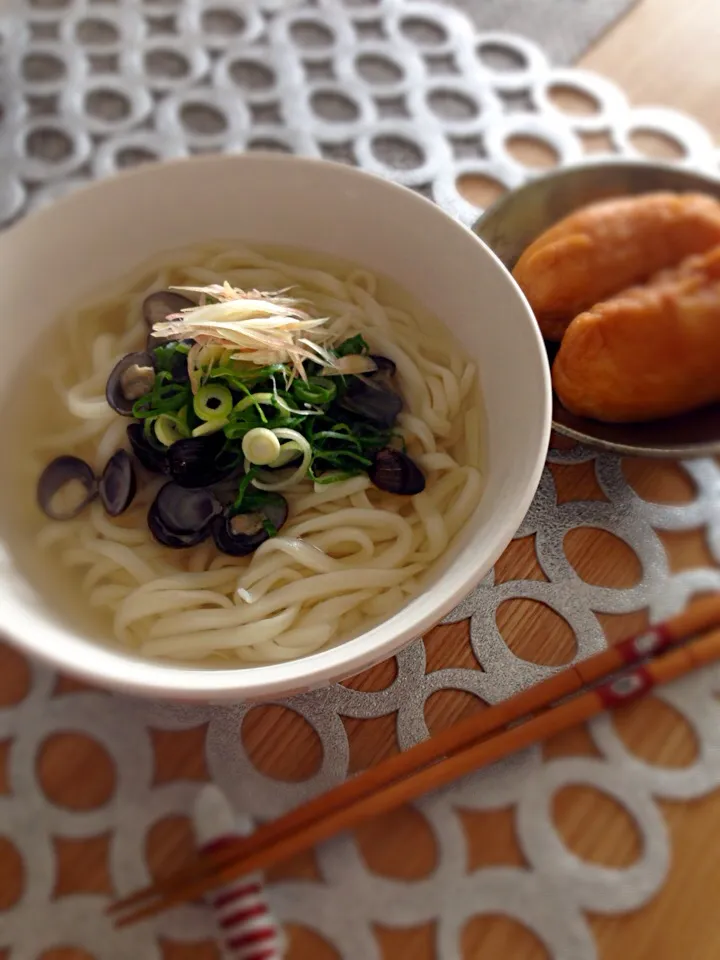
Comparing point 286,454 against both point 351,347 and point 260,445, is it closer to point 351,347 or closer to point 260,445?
point 260,445

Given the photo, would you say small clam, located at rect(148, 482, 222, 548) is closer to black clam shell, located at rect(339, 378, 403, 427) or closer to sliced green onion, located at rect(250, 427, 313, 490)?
sliced green onion, located at rect(250, 427, 313, 490)

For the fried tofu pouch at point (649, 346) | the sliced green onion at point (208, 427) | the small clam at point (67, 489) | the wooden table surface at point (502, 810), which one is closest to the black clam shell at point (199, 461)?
the sliced green onion at point (208, 427)

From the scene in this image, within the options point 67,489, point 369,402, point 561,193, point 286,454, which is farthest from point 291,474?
point 561,193

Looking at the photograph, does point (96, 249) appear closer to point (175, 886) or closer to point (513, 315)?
point (513, 315)

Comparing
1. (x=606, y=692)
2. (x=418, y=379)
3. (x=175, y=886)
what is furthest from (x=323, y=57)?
(x=175, y=886)

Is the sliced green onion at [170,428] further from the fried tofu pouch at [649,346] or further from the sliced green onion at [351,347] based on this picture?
the fried tofu pouch at [649,346]
